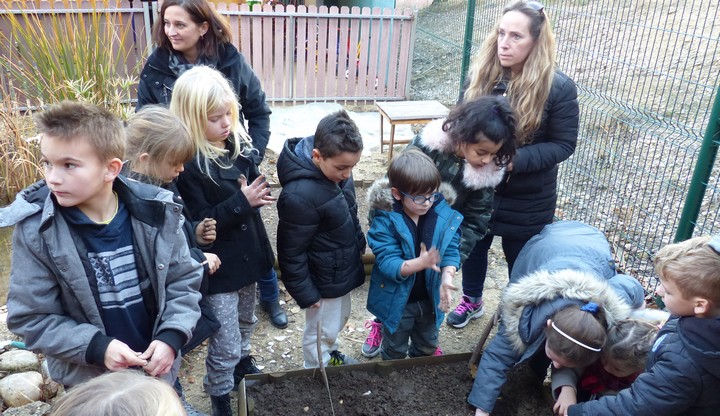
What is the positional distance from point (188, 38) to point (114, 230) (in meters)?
1.46

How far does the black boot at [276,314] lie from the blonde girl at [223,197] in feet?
2.68

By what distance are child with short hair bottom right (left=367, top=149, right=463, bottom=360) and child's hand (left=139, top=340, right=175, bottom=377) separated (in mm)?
1005

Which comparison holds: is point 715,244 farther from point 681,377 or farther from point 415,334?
point 415,334

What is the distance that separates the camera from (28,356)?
2.75 meters

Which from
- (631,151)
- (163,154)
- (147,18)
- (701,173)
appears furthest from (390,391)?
(147,18)

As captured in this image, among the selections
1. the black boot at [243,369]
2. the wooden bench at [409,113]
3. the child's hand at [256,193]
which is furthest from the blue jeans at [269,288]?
the wooden bench at [409,113]

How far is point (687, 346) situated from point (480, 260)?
1488mm

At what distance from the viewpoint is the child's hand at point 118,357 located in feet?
5.37

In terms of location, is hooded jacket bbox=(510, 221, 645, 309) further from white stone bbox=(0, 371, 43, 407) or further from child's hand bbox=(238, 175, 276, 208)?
white stone bbox=(0, 371, 43, 407)

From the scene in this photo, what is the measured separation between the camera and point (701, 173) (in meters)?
3.24

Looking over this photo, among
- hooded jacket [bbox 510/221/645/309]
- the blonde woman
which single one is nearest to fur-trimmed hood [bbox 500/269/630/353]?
hooded jacket [bbox 510/221/645/309]

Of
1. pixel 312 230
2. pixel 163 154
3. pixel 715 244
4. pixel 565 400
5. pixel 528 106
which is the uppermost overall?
pixel 528 106

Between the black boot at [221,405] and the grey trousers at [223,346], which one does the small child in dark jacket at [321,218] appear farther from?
the black boot at [221,405]

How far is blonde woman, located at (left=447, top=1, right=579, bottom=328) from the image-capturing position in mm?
2707
